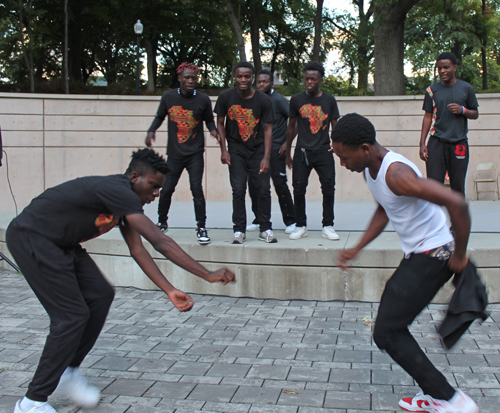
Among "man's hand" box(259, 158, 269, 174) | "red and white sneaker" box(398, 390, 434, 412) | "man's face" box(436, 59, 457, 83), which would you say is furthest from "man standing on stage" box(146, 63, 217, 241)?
"red and white sneaker" box(398, 390, 434, 412)

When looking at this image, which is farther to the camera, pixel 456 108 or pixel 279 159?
pixel 279 159

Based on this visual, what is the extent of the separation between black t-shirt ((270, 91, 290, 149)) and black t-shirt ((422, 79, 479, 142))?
6.05 ft

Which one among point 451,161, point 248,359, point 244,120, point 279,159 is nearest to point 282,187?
point 279,159

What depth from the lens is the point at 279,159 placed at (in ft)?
Result: 22.1

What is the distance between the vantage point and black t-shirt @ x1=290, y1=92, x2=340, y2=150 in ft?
20.0

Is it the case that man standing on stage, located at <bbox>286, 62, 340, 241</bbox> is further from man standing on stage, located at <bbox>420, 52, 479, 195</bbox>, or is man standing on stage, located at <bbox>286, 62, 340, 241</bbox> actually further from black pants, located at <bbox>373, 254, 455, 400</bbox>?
black pants, located at <bbox>373, 254, 455, 400</bbox>

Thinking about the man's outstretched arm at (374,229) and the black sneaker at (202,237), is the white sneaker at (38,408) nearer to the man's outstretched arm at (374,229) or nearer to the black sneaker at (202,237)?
the man's outstretched arm at (374,229)

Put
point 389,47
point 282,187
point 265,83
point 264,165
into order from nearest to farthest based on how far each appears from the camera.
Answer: point 264,165, point 282,187, point 265,83, point 389,47

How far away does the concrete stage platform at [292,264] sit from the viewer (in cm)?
533

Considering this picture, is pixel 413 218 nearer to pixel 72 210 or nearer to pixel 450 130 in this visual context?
pixel 72 210

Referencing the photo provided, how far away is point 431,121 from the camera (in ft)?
20.6

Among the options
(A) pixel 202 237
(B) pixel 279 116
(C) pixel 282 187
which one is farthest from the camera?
(B) pixel 279 116

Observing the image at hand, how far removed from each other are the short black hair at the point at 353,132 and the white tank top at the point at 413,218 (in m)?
0.15

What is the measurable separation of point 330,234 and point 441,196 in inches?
138
